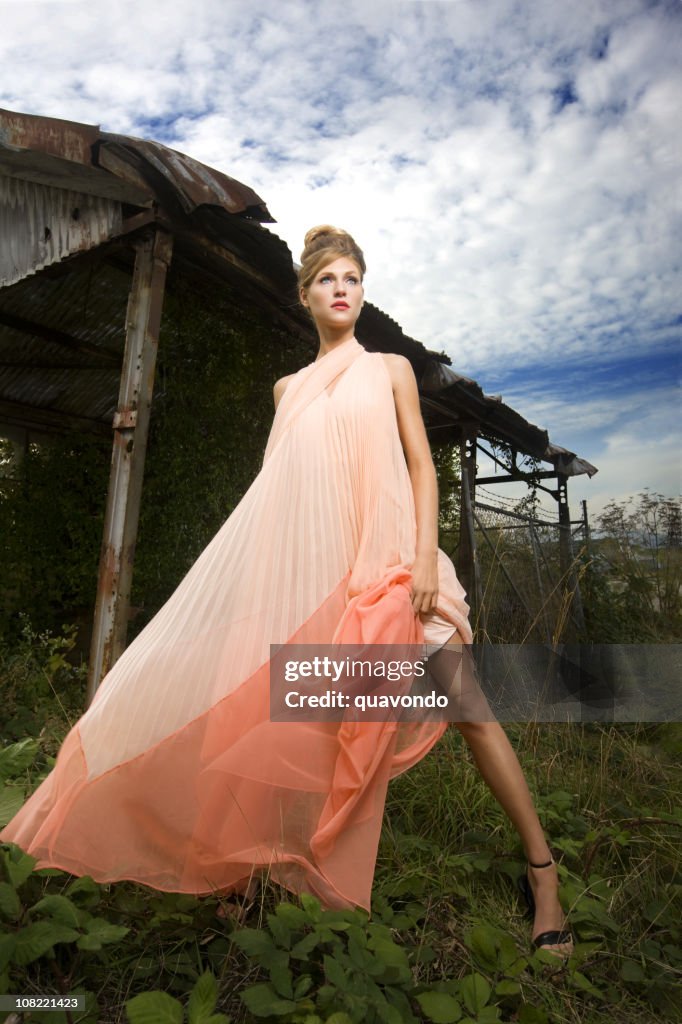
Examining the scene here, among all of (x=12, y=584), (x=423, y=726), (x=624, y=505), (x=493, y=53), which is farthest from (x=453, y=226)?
(x=12, y=584)

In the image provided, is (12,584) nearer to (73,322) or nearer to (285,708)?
(73,322)

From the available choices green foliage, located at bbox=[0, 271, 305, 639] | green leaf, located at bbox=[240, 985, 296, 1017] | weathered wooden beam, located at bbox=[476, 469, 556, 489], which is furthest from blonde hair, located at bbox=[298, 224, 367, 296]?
weathered wooden beam, located at bbox=[476, 469, 556, 489]

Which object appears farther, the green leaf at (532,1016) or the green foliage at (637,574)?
the green foliage at (637,574)

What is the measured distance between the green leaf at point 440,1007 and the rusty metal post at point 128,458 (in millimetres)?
2064

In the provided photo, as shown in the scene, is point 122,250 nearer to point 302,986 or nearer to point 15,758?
point 15,758

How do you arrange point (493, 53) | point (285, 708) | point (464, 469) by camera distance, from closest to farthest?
1. point (285, 708)
2. point (493, 53)
3. point (464, 469)

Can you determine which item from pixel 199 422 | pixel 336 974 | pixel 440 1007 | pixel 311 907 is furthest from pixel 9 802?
pixel 199 422

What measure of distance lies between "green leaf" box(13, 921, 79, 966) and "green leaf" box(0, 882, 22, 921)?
0.06 metres

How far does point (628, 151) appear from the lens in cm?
213

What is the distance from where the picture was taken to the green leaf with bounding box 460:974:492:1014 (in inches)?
51.0

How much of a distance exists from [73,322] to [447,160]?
124 inches

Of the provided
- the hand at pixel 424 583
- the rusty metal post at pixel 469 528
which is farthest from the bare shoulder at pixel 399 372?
the rusty metal post at pixel 469 528

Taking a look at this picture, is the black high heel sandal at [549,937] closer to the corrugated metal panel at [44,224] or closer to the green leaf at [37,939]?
the green leaf at [37,939]

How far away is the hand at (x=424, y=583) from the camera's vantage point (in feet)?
5.37
